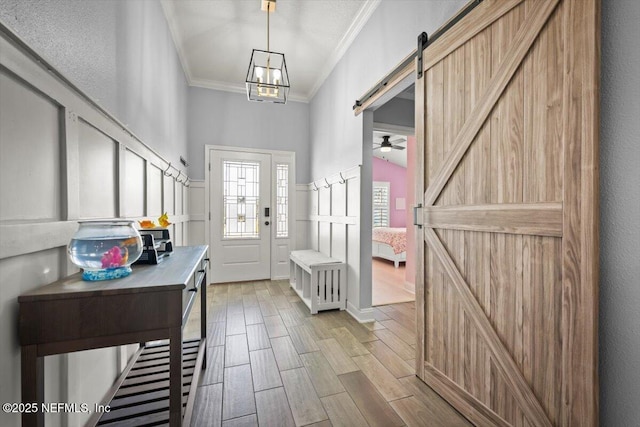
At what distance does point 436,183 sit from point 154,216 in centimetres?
223

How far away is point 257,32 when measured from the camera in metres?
3.10

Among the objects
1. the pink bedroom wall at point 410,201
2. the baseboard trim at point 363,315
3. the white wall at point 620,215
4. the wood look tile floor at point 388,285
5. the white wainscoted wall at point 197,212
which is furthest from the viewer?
the white wainscoted wall at point 197,212

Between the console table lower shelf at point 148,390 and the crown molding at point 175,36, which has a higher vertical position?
the crown molding at point 175,36

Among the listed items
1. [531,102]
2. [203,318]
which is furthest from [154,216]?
[531,102]

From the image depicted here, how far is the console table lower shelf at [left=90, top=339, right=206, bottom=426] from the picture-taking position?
55.6 inches

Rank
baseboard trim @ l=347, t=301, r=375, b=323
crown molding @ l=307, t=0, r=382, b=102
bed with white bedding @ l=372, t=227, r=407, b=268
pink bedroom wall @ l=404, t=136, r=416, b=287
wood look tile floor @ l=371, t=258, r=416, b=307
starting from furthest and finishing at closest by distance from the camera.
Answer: bed with white bedding @ l=372, t=227, r=407, b=268, pink bedroom wall @ l=404, t=136, r=416, b=287, wood look tile floor @ l=371, t=258, r=416, b=307, baseboard trim @ l=347, t=301, r=375, b=323, crown molding @ l=307, t=0, r=382, b=102

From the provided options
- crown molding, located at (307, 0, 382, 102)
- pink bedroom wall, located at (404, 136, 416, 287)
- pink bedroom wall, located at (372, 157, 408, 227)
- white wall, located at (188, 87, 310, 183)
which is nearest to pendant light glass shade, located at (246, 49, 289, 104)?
crown molding, located at (307, 0, 382, 102)

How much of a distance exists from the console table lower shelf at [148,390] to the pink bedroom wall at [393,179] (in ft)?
26.6

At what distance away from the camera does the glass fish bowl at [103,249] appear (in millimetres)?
991

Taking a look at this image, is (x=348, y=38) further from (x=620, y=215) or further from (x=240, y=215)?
(x=620, y=215)

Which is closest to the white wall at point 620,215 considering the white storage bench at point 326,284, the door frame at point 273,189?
the white storage bench at point 326,284

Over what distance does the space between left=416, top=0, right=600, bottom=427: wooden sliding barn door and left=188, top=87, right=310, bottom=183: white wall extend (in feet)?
10.0

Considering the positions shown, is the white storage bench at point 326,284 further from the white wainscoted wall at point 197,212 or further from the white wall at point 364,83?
the white wainscoted wall at point 197,212

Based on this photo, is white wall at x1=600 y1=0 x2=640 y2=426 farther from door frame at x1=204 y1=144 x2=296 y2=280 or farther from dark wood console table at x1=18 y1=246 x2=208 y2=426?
door frame at x1=204 y1=144 x2=296 y2=280
